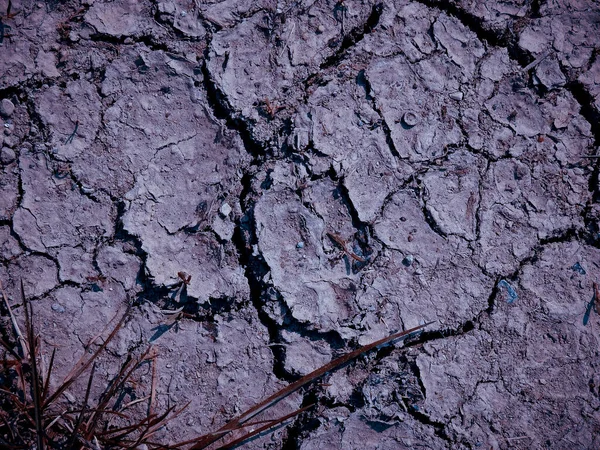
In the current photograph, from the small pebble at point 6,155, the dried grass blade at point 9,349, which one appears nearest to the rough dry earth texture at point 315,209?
the small pebble at point 6,155

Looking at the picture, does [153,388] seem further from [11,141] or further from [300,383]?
[11,141]

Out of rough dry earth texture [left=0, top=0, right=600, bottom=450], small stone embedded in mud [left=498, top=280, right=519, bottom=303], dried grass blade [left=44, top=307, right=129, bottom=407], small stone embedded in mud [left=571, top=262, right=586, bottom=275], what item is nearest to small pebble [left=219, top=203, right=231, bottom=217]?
rough dry earth texture [left=0, top=0, right=600, bottom=450]

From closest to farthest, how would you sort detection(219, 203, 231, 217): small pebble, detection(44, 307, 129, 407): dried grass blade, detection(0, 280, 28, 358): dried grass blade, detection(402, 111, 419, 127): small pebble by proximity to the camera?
detection(44, 307, 129, 407): dried grass blade < detection(0, 280, 28, 358): dried grass blade < detection(219, 203, 231, 217): small pebble < detection(402, 111, 419, 127): small pebble

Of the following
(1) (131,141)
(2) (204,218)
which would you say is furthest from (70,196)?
(2) (204,218)

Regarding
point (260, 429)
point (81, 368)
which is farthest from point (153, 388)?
point (260, 429)

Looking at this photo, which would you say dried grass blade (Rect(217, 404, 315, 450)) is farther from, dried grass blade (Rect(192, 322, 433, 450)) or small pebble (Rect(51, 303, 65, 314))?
small pebble (Rect(51, 303, 65, 314))
